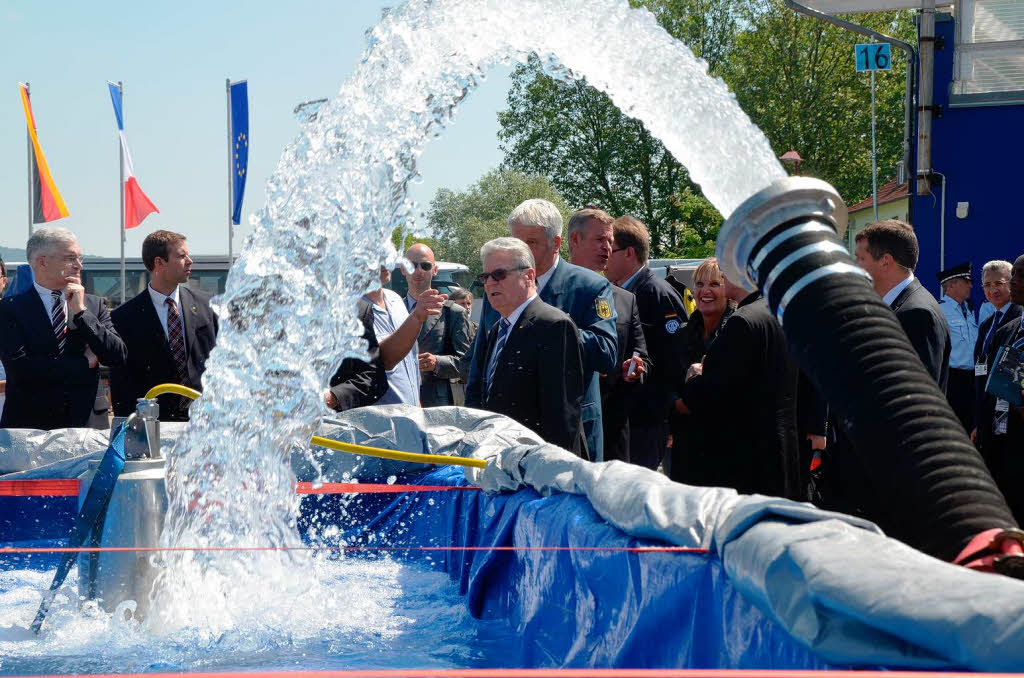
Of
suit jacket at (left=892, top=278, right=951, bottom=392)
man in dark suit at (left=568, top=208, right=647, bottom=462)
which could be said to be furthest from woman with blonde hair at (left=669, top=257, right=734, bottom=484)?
suit jacket at (left=892, top=278, right=951, bottom=392)

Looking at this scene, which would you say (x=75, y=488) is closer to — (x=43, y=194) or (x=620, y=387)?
(x=620, y=387)

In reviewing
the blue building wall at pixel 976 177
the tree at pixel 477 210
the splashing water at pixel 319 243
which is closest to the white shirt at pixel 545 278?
the splashing water at pixel 319 243

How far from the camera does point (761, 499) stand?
1587 millimetres

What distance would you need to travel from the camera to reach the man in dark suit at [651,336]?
5445mm

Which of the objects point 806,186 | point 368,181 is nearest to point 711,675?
point 806,186

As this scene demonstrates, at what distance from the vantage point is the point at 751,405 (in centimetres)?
434

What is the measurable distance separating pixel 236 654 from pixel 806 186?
1625 mm

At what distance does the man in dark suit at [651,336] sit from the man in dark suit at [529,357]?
129cm

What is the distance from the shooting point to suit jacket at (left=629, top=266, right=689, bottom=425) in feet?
17.8

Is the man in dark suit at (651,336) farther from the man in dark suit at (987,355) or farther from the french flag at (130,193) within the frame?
the french flag at (130,193)

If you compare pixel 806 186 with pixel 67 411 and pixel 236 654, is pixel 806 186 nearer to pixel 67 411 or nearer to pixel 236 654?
pixel 236 654

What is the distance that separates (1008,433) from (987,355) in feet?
3.36

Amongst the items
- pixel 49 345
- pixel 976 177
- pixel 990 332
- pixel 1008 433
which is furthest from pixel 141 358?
pixel 976 177

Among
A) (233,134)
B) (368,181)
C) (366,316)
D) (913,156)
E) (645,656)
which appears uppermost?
(233,134)
